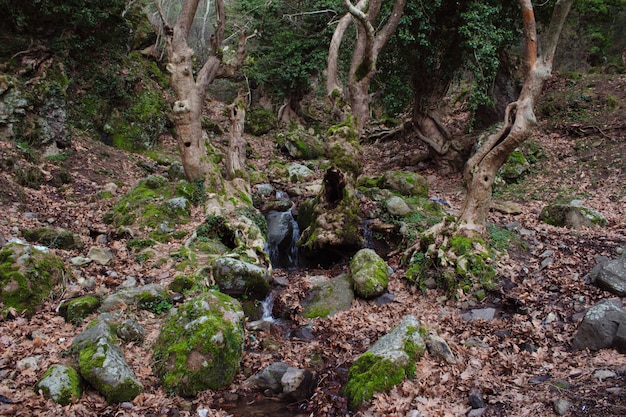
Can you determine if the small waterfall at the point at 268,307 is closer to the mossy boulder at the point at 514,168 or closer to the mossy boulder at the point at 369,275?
the mossy boulder at the point at 369,275

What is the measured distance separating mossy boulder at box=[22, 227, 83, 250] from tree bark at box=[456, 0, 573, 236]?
7.43 meters

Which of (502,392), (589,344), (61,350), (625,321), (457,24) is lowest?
(61,350)

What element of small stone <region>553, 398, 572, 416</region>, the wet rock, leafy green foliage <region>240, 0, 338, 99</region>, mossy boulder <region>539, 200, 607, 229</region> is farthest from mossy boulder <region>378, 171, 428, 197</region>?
leafy green foliage <region>240, 0, 338, 99</region>

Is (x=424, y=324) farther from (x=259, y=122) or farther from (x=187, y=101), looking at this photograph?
(x=259, y=122)

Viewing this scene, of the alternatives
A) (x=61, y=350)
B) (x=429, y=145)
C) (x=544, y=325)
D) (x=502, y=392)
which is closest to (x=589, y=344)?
(x=544, y=325)

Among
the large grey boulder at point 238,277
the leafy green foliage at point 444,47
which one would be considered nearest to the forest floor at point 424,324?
the large grey boulder at point 238,277

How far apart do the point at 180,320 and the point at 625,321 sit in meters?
5.51

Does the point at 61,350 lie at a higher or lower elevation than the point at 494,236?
lower

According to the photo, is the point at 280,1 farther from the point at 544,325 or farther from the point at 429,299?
the point at 544,325

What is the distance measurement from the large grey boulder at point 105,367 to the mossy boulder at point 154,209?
380 cm

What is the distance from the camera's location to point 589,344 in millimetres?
4961

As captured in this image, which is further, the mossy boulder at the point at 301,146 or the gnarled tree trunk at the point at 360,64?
the mossy boulder at the point at 301,146

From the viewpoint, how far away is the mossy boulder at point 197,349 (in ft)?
16.2

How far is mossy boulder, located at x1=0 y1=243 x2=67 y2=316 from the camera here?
5.37m
